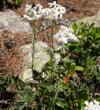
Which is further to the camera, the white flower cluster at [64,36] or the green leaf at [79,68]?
the green leaf at [79,68]

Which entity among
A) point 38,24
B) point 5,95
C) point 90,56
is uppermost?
point 38,24

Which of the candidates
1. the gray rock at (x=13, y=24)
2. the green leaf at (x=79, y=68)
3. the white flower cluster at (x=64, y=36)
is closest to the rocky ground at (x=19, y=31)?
the gray rock at (x=13, y=24)

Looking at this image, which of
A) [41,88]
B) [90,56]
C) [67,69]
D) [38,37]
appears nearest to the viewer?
[41,88]

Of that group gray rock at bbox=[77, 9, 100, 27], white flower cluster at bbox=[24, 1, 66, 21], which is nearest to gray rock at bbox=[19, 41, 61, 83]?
white flower cluster at bbox=[24, 1, 66, 21]

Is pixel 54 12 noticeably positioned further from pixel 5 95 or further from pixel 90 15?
Answer: pixel 90 15

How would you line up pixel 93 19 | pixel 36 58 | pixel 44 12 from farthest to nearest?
pixel 93 19 → pixel 36 58 → pixel 44 12

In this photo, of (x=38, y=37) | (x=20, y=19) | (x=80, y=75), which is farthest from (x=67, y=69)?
(x=20, y=19)

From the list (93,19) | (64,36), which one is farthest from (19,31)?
(64,36)

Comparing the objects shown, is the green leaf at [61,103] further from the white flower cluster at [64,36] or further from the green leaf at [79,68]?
the white flower cluster at [64,36]

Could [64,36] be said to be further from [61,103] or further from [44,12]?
[61,103]
